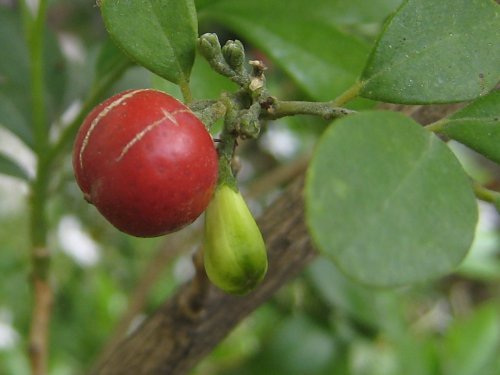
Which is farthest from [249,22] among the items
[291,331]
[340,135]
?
[291,331]

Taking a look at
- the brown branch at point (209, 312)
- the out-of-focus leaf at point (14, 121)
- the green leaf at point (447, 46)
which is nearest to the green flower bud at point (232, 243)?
the green leaf at point (447, 46)

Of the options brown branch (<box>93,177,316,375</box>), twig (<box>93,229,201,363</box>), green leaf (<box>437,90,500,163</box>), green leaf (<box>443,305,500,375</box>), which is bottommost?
green leaf (<box>443,305,500,375</box>)

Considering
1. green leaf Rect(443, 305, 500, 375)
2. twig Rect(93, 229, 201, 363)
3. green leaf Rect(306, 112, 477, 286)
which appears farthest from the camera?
green leaf Rect(443, 305, 500, 375)

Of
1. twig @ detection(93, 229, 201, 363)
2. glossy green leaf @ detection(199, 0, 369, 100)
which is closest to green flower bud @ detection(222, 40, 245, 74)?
glossy green leaf @ detection(199, 0, 369, 100)

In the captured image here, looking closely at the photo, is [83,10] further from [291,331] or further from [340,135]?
[340,135]

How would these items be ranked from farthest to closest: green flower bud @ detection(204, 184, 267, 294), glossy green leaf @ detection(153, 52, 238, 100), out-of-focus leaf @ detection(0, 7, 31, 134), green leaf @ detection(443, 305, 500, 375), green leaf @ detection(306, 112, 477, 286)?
green leaf @ detection(443, 305, 500, 375)
out-of-focus leaf @ detection(0, 7, 31, 134)
glossy green leaf @ detection(153, 52, 238, 100)
green flower bud @ detection(204, 184, 267, 294)
green leaf @ detection(306, 112, 477, 286)

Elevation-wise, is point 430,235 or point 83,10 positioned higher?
point 430,235

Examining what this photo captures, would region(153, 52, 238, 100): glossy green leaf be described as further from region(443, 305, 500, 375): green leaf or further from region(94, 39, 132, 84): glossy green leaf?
region(443, 305, 500, 375): green leaf
